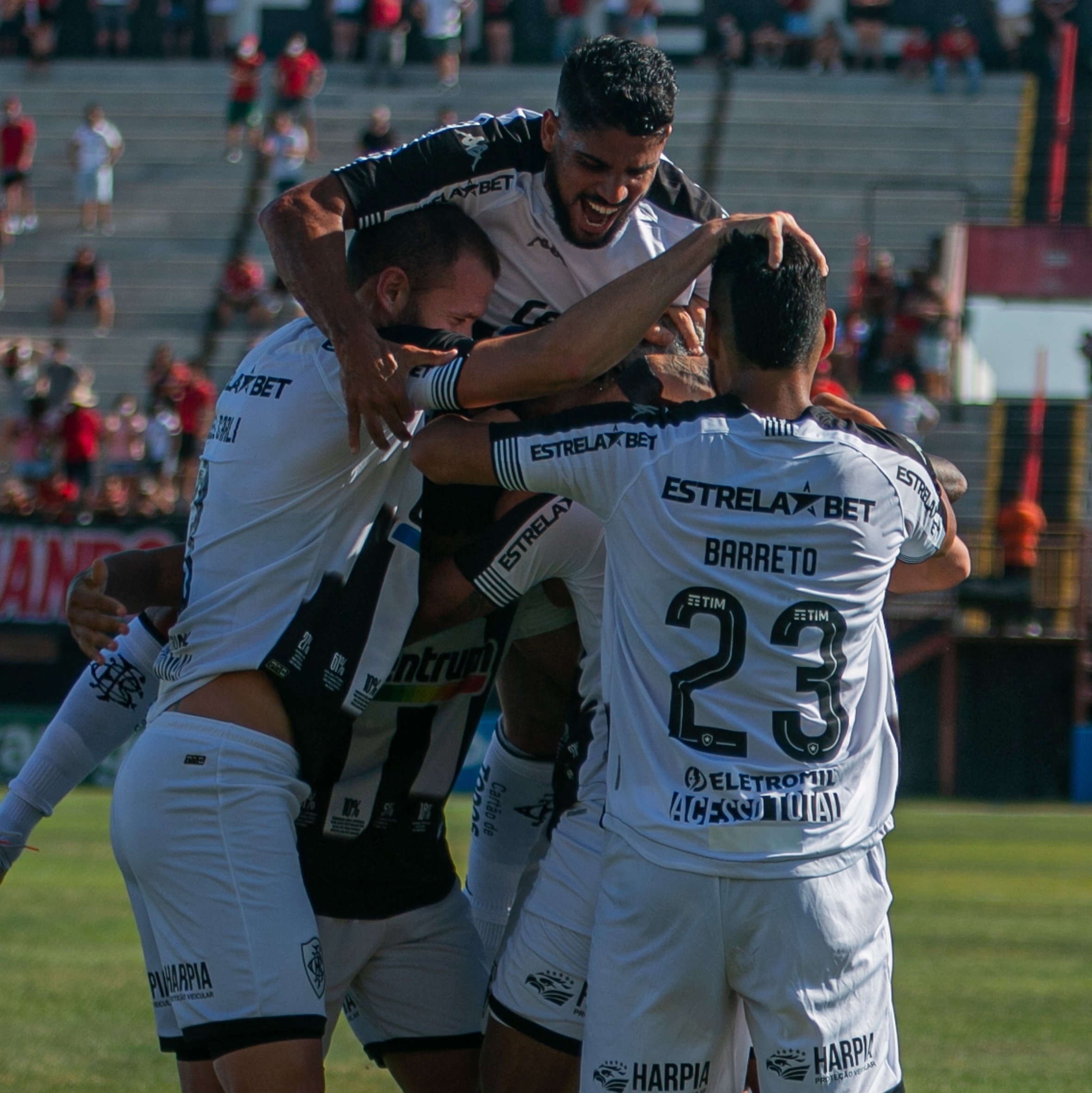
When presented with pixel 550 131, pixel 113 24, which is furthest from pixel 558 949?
pixel 113 24

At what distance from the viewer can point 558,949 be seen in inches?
155

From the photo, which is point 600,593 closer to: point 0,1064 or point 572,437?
point 572,437

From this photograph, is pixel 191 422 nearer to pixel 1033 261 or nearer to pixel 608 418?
pixel 1033 261

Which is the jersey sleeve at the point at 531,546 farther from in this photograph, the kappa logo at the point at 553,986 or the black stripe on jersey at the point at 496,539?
the kappa logo at the point at 553,986

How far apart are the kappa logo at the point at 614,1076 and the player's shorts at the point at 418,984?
3.14ft

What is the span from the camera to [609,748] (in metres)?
3.61

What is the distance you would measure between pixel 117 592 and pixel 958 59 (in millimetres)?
27258

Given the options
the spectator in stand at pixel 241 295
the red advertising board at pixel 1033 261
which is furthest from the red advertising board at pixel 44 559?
the red advertising board at pixel 1033 261

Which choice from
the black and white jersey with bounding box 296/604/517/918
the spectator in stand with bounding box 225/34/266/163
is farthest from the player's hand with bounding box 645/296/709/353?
the spectator in stand with bounding box 225/34/266/163

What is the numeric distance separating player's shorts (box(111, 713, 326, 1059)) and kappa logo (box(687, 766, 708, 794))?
3.07 ft

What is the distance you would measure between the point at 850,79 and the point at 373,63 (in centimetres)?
770

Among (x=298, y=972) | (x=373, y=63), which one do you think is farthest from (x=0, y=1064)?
(x=373, y=63)

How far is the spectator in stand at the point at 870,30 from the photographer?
30203mm

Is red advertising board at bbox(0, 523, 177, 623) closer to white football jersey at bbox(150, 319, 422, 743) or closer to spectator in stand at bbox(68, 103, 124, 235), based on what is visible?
spectator in stand at bbox(68, 103, 124, 235)
